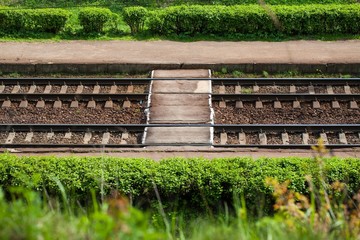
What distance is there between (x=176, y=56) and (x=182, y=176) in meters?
6.62

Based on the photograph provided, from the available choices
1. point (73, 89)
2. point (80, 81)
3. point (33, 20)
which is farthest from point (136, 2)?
point (73, 89)

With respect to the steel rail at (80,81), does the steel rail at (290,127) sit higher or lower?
lower

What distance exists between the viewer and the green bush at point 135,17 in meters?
19.8

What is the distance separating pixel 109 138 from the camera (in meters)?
15.2

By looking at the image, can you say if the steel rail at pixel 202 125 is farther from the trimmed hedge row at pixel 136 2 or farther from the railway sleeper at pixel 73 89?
the trimmed hedge row at pixel 136 2

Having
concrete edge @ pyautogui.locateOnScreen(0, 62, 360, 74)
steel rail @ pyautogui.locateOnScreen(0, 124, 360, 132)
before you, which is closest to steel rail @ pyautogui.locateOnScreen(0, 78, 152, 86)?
concrete edge @ pyautogui.locateOnScreen(0, 62, 360, 74)

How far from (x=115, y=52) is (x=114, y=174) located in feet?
22.8

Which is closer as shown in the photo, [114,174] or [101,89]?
[114,174]

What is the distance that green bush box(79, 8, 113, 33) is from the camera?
19828 millimetres

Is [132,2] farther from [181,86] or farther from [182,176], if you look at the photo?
[182,176]

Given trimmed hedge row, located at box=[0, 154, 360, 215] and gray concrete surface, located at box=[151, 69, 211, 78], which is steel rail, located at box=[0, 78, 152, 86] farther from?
trimmed hedge row, located at box=[0, 154, 360, 215]

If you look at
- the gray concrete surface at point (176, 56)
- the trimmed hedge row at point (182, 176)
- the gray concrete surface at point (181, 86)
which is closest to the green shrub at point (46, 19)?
the gray concrete surface at point (176, 56)

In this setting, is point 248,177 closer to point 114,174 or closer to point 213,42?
point 114,174

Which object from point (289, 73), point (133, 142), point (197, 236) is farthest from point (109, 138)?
point (197, 236)
